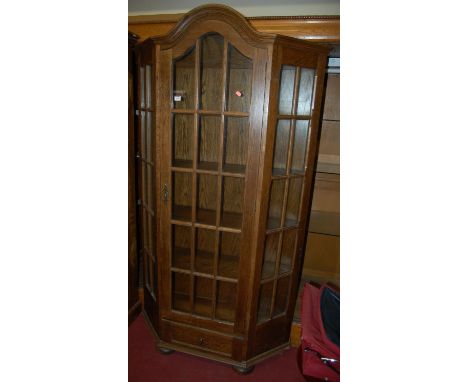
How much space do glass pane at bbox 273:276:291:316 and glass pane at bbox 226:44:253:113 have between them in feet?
3.24

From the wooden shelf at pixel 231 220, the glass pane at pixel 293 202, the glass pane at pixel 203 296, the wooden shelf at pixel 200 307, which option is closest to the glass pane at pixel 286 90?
the glass pane at pixel 293 202

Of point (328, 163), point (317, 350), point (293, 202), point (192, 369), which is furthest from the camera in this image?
point (328, 163)

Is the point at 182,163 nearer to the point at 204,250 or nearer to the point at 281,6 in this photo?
the point at 204,250

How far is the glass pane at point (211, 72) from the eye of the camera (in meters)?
1.31

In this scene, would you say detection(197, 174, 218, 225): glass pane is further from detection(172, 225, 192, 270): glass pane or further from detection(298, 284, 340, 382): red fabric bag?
detection(298, 284, 340, 382): red fabric bag

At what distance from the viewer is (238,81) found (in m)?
1.37

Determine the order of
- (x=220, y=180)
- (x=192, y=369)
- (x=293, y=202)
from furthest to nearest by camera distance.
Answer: (x=192, y=369) → (x=293, y=202) → (x=220, y=180)

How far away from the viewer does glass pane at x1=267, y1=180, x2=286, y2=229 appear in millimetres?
1486

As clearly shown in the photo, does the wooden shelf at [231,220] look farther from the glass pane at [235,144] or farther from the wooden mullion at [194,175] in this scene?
the glass pane at [235,144]

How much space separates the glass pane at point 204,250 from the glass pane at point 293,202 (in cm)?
44

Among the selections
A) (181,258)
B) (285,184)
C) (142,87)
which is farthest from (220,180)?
(142,87)

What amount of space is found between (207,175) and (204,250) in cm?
48
